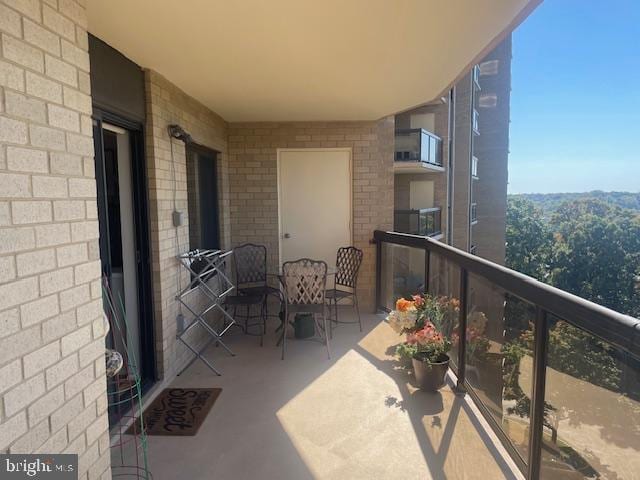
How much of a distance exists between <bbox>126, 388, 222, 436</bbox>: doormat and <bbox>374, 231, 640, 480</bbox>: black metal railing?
5.98 feet

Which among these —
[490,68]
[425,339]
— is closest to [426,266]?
[425,339]

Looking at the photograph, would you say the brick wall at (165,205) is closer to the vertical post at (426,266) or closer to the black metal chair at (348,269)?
the black metal chair at (348,269)

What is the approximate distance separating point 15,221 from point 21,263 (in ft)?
0.45

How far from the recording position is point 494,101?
1831 centimetres

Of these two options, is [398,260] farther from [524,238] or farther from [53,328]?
[524,238]

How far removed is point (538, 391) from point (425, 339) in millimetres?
1280

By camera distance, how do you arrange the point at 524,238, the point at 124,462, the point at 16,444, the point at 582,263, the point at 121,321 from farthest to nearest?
the point at 524,238 < the point at 582,263 < the point at 121,321 < the point at 124,462 < the point at 16,444

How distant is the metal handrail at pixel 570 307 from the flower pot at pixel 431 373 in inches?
29.4

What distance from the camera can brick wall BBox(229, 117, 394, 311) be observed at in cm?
515

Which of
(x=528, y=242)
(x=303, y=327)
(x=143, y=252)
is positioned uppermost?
(x=143, y=252)

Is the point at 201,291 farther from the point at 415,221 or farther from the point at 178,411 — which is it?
the point at 415,221

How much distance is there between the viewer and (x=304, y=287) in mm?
3766

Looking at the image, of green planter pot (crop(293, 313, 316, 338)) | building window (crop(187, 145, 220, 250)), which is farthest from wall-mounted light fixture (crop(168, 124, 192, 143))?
green planter pot (crop(293, 313, 316, 338))

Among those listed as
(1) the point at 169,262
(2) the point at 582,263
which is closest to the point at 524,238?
(2) the point at 582,263
